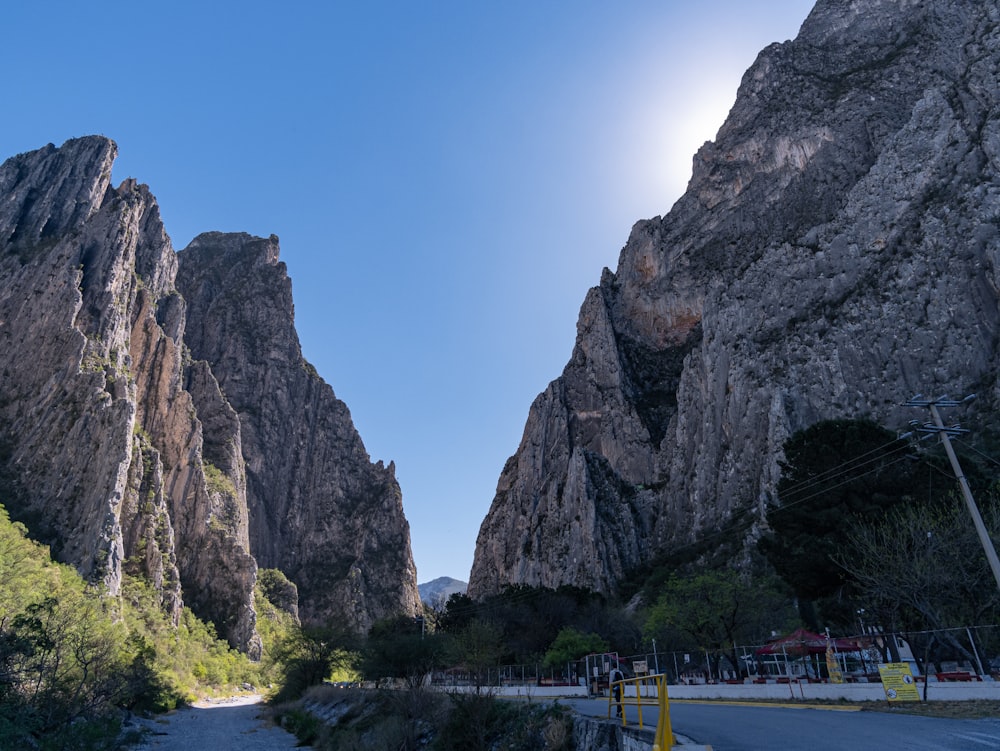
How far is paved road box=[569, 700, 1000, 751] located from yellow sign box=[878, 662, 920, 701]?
2.57m

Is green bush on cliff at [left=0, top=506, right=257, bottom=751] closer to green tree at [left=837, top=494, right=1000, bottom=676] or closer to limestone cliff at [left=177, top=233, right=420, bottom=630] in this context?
green tree at [left=837, top=494, right=1000, bottom=676]

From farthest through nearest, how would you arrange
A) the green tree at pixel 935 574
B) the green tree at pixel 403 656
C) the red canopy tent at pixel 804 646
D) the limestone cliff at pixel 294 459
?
the limestone cliff at pixel 294 459 < the green tree at pixel 403 656 < the red canopy tent at pixel 804 646 < the green tree at pixel 935 574

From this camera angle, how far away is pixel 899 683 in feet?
60.1

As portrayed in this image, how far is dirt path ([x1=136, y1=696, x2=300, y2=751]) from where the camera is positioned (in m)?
37.4

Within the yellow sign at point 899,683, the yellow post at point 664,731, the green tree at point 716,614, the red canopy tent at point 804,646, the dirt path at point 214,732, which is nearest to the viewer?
the yellow post at point 664,731

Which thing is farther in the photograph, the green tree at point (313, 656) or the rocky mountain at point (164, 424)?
the rocky mountain at point (164, 424)

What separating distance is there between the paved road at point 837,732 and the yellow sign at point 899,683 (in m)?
2.57

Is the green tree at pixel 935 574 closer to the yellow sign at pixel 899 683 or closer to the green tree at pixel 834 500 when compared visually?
the yellow sign at pixel 899 683

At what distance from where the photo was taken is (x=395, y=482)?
16912 centimetres

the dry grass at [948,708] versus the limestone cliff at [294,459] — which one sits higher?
the limestone cliff at [294,459]

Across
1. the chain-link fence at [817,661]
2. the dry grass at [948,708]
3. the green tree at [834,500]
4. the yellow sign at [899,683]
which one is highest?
the green tree at [834,500]

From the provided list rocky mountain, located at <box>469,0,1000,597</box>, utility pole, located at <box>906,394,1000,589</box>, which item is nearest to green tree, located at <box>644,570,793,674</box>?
rocky mountain, located at <box>469,0,1000,597</box>

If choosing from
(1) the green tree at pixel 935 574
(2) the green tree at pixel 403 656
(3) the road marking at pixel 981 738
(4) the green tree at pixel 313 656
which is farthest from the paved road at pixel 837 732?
(4) the green tree at pixel 313 656

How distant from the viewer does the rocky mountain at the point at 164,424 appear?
262ft
